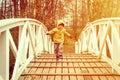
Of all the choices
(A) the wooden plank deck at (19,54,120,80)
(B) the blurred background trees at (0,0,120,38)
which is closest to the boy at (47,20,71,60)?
(A) the wooden plank deck at (19,54,120,80)

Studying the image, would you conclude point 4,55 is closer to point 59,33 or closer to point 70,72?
point 70,72

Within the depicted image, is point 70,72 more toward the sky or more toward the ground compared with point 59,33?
more toward the ground

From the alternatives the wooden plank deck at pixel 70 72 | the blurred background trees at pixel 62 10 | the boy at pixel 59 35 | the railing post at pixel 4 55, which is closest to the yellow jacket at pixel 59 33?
the boy at pixel 59 35

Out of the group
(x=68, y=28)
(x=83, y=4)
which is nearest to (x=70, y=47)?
(x=68, y=28)

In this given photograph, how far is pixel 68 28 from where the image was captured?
968 inches

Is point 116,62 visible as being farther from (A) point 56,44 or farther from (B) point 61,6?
(B) point 61,6

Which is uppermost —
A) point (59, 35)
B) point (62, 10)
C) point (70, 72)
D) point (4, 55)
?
point (62, 10)

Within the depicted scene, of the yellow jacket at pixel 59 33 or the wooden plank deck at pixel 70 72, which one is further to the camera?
the yellow jacket at pixel 59 33

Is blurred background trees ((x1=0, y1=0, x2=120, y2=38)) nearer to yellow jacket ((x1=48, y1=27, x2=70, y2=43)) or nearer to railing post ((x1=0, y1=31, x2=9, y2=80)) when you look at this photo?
yellow jacket ((x1=48, y1=27, x2=70, y2=43))

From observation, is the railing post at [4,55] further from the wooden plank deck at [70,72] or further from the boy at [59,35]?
the boy at [59,35]

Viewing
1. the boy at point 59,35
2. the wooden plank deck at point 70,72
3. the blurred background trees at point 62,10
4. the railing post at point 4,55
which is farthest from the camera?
the blurred background trees at point 62,10

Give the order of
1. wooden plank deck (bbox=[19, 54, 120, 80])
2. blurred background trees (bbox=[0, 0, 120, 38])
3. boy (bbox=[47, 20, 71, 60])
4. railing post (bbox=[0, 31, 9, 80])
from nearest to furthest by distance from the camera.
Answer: railing post (bbox=[0, 31, 9, 80]) < wooden plank deck (bbox=[19, 54, 120, 80]) < boy (bbox=[47, 20, 71, 60]) < blurred background trees (bbox=[0, 0, 120, 38])

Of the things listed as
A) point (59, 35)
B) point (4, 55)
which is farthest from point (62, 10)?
point (4, 55)

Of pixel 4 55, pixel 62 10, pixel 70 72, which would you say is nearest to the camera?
pixel 4 55
